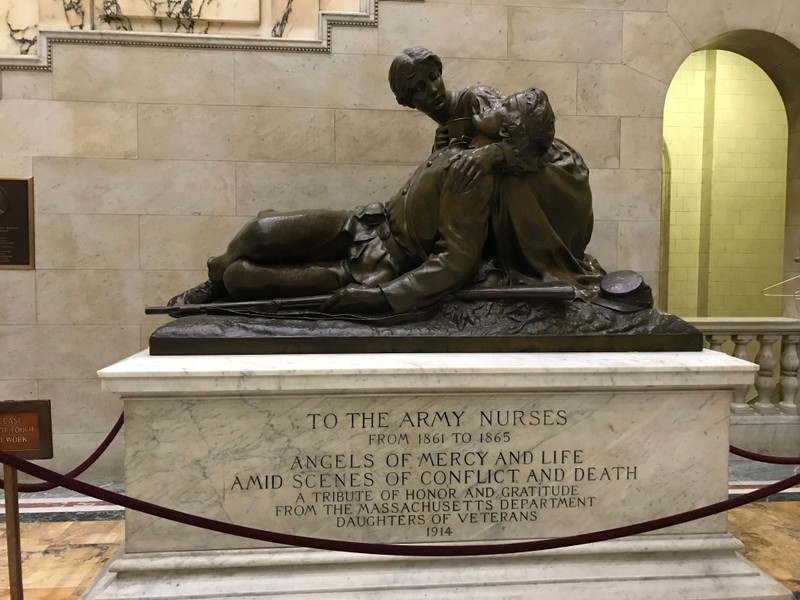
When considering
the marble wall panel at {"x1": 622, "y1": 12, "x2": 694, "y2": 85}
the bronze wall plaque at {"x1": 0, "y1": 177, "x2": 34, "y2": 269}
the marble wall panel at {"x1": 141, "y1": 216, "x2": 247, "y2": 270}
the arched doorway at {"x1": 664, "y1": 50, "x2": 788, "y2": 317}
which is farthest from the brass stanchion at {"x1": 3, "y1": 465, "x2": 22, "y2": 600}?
the arched doorway at {"x1": 664, "y1": 50, "x2": 788, "y2": 317}

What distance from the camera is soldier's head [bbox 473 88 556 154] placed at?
10.3ft

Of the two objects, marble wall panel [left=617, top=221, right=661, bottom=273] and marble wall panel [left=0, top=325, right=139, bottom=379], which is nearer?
marble wall panel [left=0, top=325, right=139, bottom=379]

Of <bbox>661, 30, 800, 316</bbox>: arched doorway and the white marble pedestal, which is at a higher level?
<bbox>661, 30, 800, 316</bbox>: arched doorway

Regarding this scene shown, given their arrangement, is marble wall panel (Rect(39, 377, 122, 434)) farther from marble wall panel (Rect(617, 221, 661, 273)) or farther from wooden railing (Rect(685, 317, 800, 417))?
wooden railing (Rect(685, 317, 800, 417))

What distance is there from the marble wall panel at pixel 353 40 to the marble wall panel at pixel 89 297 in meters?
2.46

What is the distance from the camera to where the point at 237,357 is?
2918 mm

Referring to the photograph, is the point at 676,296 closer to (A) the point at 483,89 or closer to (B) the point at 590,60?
(B) the point at 590,60

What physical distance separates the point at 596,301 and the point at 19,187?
442cm

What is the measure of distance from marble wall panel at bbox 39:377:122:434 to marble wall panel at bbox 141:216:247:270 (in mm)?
1115

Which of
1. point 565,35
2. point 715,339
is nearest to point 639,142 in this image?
point 565,35

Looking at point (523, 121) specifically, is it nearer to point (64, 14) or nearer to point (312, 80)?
point (312, 80)

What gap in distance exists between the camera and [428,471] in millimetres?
2787

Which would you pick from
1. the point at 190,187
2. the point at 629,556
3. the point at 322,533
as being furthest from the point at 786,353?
the point at 190,187

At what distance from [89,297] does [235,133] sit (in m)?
1.78
